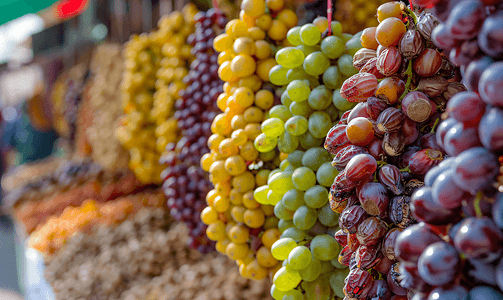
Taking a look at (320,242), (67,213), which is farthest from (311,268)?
(67,213)

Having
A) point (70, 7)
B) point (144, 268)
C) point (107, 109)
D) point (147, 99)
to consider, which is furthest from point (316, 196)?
point (70, 7)

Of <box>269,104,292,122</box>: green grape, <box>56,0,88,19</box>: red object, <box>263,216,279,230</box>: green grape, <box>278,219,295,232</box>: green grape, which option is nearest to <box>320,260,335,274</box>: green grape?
<box>278,219,295,232</box>: green grape

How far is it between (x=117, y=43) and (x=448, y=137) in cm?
241

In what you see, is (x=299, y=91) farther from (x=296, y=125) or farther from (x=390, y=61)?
(x=390, y=61)

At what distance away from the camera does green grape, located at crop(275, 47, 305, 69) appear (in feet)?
2.33

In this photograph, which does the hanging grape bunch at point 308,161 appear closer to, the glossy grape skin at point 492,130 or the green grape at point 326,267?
the green grape at point 326,267

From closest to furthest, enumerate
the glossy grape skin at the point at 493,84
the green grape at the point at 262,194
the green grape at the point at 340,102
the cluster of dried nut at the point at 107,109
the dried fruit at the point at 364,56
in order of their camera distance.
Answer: the glossy grape skin at the point at 493,84
the dried fruit at the point at 364,56
the green grape at the point at 340,102
the green grape at the point at 262,194
the cluster of dried nut at the point at 107,109

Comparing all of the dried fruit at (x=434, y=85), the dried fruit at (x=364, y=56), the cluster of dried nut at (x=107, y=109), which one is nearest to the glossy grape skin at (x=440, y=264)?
the dried fruit at (x=434, y=85)

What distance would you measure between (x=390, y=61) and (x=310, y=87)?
9.6 inches

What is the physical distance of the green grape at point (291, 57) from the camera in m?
0.71

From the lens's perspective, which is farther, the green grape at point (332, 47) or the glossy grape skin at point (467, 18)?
the green grape at point (332, 47)

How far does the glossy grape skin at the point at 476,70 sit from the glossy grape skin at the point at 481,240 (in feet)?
0.42

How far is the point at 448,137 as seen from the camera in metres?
0.32

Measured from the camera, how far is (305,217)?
647 millimetres
